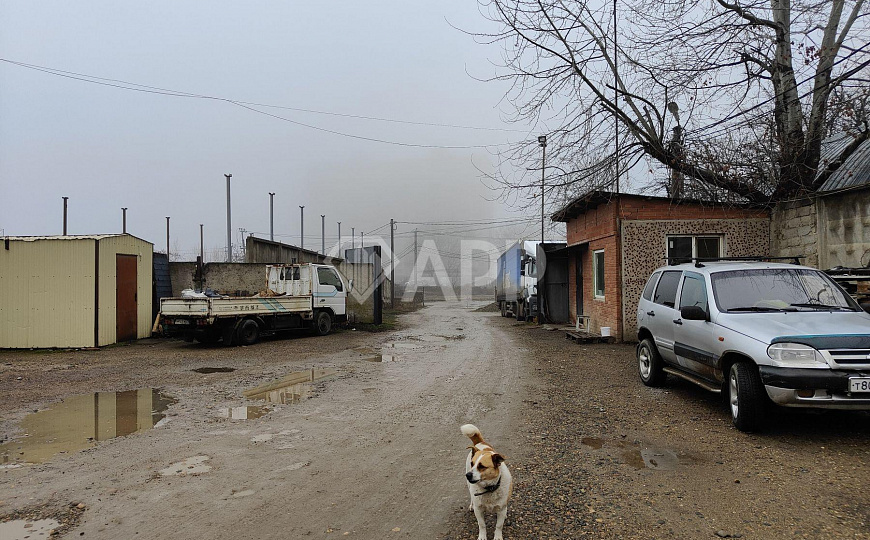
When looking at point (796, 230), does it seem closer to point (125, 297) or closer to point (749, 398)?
point (749, 398)

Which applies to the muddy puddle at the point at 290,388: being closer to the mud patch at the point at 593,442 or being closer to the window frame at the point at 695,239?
the mud patch at the point at 593,442

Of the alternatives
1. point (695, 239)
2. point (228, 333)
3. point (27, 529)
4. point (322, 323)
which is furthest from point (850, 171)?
point (228, 333)

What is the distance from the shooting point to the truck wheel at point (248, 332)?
49.1 feet

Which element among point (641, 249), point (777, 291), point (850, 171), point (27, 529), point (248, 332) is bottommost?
point (27, 529)

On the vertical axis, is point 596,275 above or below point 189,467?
above

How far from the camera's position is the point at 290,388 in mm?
8797

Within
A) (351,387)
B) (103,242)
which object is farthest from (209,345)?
(351,387)

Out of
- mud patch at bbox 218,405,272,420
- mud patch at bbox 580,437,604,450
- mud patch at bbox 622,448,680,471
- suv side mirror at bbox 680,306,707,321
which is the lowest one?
mud patch at bbox 218,405,272,420

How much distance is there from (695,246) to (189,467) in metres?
12.6

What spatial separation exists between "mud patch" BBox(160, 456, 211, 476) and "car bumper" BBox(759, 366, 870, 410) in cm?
538

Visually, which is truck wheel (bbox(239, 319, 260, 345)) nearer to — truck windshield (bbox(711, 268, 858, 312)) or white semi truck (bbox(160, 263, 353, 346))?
white semi truck (bbox(160, 263, 353, 346))

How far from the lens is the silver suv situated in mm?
5043

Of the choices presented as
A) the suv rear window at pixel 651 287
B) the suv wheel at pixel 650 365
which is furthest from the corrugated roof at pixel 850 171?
the suv wheel at pixel 650 365

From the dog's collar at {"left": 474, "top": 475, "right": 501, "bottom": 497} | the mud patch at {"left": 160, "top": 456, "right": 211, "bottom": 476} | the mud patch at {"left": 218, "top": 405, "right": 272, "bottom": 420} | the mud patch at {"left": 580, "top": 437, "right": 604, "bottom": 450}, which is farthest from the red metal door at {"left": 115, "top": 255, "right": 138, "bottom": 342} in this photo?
the dog's collar at {"left": 474, "top": 475, "right": 501, "bottom": 497}
